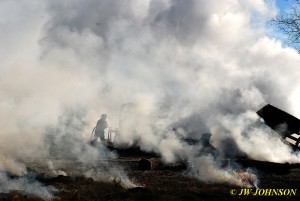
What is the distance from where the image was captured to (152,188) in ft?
32.8

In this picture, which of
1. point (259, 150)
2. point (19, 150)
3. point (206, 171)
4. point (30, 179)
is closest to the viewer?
point (30, 179)

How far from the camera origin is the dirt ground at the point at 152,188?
28.0 feet

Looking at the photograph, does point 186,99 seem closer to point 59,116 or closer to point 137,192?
point 59,116

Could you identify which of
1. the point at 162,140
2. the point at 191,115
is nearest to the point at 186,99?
the point at 191,115

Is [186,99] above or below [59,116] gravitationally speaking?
above

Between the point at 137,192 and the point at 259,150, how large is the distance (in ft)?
36.3

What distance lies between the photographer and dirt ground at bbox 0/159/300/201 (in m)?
8.52

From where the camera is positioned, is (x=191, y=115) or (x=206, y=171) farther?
(x=191, y=115)

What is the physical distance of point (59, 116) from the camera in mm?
23750

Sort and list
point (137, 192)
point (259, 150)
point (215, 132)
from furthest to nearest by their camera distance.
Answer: point (215, 132) < point (259, 150) < point (137, 192)

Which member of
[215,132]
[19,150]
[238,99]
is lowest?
[19,150]

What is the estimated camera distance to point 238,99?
82.5 ft

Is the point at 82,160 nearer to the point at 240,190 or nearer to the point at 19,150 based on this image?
the point at 19,150

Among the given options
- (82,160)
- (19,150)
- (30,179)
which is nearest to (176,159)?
(82,160)
